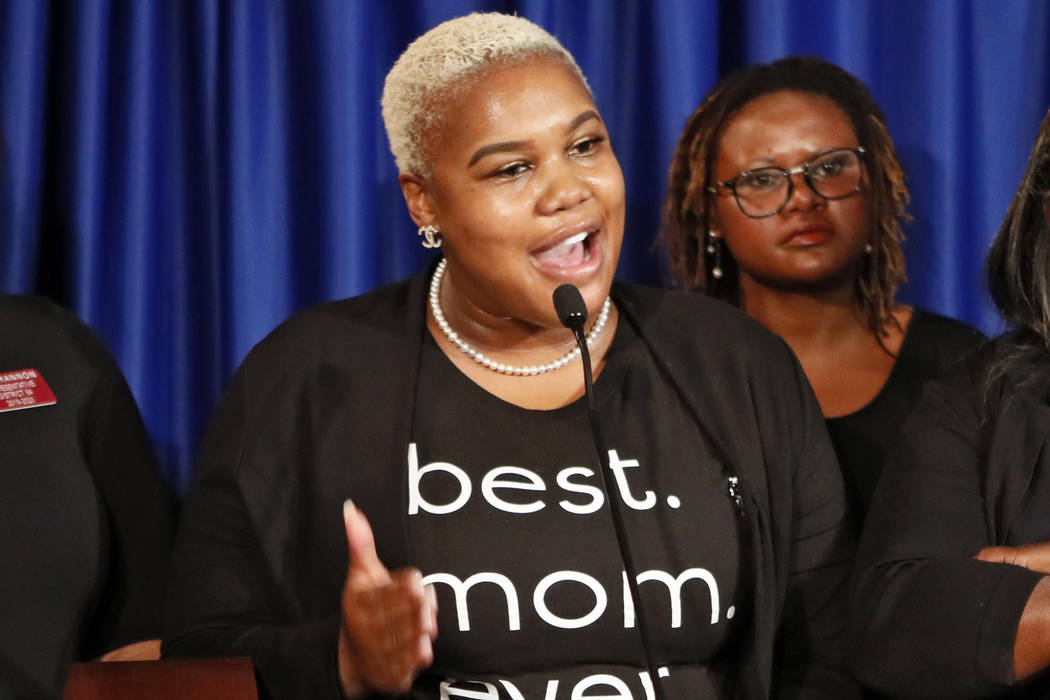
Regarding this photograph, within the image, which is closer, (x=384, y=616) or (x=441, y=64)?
(x=384, y=616)

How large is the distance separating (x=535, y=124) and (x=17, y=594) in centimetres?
100

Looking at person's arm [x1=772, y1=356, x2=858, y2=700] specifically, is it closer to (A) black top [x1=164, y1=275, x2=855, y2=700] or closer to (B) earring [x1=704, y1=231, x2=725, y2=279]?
(A) black top [x1=164, y1=275, x2=855, y2=700]

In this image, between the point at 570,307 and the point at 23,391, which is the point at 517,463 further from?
the point at 23,391

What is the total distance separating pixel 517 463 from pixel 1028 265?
0.77 meters

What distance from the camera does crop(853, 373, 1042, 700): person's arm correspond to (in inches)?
61.1

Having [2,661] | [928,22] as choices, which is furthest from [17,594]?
[928,22]

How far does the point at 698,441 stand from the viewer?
1751 millimetres

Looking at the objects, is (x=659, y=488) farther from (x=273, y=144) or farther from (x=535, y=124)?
(x=273, y=144)

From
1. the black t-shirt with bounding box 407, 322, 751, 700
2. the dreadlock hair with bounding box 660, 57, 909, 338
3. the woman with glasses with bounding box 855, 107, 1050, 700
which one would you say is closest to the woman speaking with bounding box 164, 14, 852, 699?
the black t-shirt with bounding box 407, 322, 751, 700

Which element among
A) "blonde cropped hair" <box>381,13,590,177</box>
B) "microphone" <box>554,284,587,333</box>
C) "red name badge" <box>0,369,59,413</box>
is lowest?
"red name badge" <box>0,369,59,413</box>

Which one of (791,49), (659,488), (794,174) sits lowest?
(659,488)

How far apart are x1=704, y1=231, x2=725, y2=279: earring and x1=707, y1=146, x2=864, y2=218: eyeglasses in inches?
4.6

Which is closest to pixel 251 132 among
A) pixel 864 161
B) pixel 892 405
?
pixel 864 161

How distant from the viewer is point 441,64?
5.82 feet
